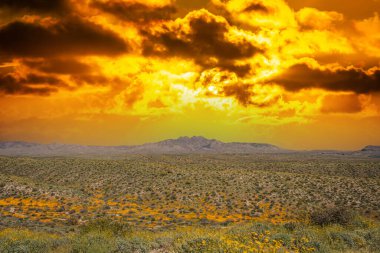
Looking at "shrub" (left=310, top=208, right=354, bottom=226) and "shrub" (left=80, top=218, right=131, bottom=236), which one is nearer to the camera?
"shrub" (left=80, top=218, right=131, bottom=236)

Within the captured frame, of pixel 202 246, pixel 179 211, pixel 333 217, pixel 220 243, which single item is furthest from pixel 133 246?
pixel 179 211

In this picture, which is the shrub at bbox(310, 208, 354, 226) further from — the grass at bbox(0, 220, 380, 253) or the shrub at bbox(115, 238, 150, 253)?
the shrub at bbox(115, 238, 150, 253)

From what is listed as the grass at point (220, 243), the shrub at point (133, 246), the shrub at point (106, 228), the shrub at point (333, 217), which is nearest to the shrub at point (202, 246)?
the grass at point (220, 243)

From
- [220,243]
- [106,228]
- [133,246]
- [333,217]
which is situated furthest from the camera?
[333,217]

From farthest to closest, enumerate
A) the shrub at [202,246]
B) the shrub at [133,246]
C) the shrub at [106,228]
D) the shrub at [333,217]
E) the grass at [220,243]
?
the shrub at [333,217], the shrub at [106,228], the shrub at [133,246], the grass at [220,243], the shrub at [202,246]

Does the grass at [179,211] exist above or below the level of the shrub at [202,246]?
below

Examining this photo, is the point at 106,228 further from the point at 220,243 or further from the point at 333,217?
the point at 333,217

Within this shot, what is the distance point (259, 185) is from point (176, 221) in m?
18.6

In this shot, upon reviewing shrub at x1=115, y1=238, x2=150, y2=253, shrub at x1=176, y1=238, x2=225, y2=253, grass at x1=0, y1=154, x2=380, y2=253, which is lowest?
grass at x1=0, y1=154, x2=380, y2=253

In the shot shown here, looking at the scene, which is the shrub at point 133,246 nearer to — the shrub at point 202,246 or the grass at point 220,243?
the grass at point 220,243

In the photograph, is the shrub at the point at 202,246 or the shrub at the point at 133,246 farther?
the shrub at the point at 133,246

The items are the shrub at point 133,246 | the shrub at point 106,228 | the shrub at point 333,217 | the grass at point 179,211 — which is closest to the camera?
the shrub at point 133,246

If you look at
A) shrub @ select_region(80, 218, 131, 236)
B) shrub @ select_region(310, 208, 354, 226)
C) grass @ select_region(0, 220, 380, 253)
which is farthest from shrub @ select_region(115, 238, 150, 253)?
shrub @ select_region(310, 208, 354, 226)

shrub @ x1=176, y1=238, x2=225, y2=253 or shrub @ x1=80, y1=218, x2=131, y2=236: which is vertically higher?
shrub @ x1=176, y1=238, x2=225, y2=253
